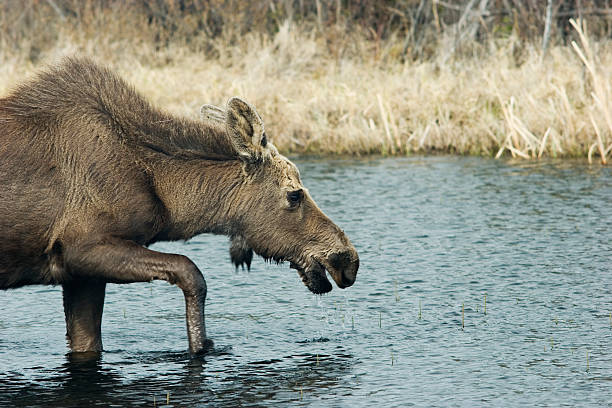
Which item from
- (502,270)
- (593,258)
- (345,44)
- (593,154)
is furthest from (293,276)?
(345,44)

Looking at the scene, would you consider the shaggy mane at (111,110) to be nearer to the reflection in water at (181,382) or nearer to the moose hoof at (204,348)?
the moose hoof at (204,348)

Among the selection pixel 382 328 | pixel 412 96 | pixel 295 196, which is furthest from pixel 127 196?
pixel 412 96

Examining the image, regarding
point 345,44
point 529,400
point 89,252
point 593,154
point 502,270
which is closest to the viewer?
point 529,400

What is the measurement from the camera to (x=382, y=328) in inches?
322

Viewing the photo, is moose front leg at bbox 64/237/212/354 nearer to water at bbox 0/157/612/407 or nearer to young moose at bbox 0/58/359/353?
young moose at bbox 0/58/359/353

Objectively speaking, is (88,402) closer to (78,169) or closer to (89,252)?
(89,252)

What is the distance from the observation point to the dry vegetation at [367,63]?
17266 millimetres

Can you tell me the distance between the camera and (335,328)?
27.0ft

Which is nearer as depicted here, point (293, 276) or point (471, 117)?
point (293, 276)

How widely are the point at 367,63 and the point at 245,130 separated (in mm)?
15221

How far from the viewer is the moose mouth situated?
7582 millimetres

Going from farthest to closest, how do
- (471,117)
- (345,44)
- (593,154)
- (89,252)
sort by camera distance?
(345,44) < (471,117) < (593,154) < (89,252)

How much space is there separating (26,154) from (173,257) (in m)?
1.15

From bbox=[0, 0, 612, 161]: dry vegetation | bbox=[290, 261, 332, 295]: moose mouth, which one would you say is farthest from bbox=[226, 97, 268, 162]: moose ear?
bbox=[0, 0, 612, 161]: dry vegetation
